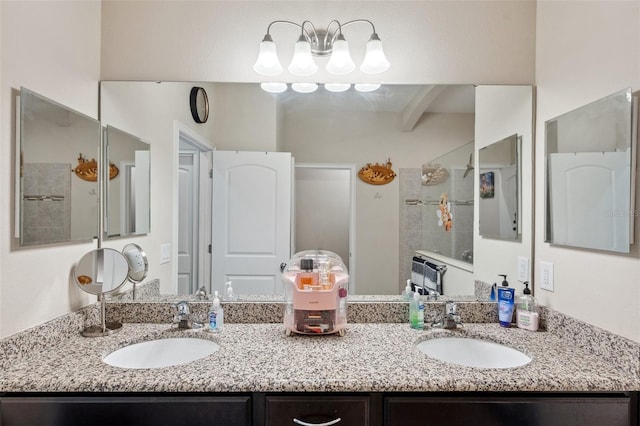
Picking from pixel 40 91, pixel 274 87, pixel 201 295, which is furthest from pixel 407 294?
pixel 40 91

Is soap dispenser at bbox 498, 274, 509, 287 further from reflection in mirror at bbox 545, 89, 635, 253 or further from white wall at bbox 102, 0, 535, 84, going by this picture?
white wall at bbox 102, 0, 535, 84

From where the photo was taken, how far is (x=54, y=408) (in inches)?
42.9

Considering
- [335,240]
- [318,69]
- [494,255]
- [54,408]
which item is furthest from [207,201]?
[494,255]

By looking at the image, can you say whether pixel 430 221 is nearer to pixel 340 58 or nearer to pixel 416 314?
pixel 416 314

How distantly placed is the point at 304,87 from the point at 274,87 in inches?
5.9

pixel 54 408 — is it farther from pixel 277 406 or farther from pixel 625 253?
pixel 625 253

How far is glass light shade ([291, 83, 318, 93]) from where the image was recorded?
1.78 metres

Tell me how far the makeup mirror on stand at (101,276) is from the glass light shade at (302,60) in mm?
1184

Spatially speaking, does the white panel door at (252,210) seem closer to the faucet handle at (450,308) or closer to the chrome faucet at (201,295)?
the chrome faucet at (201,295)

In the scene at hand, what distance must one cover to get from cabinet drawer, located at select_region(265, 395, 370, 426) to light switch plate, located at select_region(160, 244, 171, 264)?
3.30 ft

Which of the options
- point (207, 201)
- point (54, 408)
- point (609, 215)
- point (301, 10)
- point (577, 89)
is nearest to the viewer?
point (54, 408)

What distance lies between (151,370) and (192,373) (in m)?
0.15

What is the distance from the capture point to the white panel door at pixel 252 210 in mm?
1847

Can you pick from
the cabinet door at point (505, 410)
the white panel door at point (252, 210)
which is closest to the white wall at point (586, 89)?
the cabinet door at point (505, 410)
